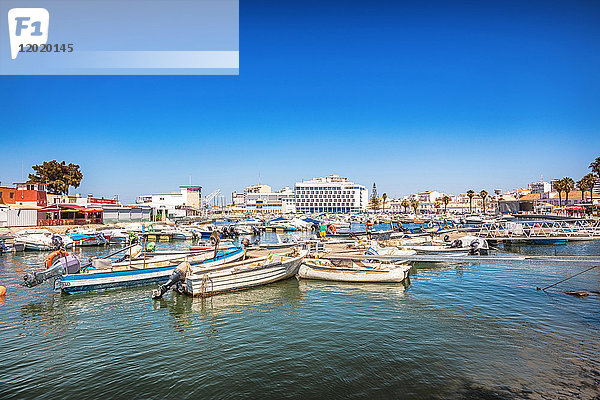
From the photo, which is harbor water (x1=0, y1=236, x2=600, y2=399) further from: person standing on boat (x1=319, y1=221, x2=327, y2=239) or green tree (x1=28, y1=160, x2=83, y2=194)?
green tree (x1=28, y1=160, x2=83, y2=194)

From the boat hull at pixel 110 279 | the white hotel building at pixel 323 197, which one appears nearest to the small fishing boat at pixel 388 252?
the boat hull at pixel 110 279

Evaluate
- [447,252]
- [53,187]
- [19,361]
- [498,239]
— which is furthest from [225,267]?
[53,187]

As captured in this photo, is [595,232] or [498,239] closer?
[498,239]

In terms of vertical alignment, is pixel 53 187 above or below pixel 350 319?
above

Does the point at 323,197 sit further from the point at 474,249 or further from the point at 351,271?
the point at 351,271

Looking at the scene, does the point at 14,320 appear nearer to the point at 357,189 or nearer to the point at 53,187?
the point at 53,187

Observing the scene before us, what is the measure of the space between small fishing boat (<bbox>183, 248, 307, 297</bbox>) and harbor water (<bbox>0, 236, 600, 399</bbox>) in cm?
51

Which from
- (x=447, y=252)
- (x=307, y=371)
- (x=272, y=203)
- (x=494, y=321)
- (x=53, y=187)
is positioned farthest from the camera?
(x=272, y=203)

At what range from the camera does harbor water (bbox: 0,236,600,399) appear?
28.1ft

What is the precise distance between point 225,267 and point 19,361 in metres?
10.8

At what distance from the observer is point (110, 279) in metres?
18.5

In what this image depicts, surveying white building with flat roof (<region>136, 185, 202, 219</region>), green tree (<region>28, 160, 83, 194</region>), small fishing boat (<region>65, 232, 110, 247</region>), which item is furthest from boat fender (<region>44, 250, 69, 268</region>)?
white building with flat roof (<region>136, 185, 202, 219</region>)

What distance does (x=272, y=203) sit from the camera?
630 ft

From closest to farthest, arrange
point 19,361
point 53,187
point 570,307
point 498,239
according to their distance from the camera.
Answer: point 19,361 < point 570,307 < point 498,239 < point 53,187
